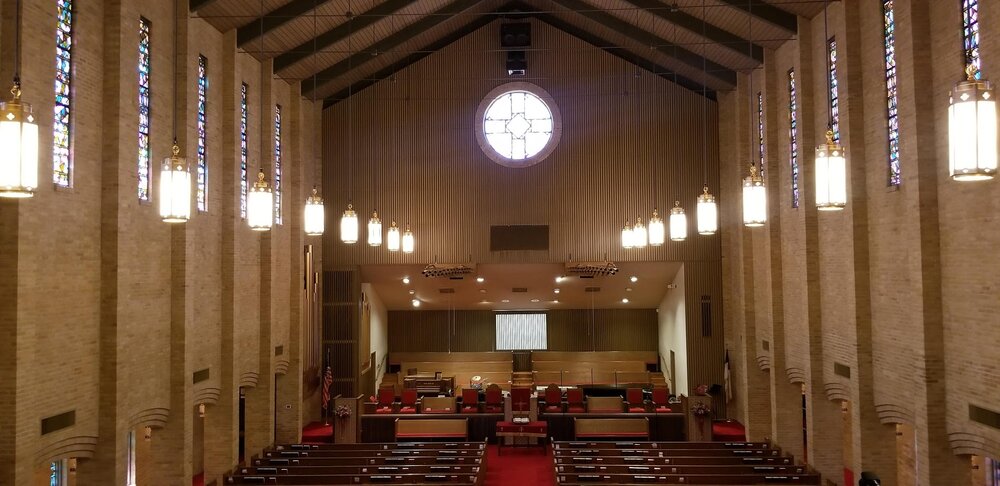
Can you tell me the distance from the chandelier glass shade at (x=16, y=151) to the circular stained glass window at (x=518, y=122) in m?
17.8

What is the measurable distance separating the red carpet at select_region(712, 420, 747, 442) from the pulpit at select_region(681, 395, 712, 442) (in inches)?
44.9

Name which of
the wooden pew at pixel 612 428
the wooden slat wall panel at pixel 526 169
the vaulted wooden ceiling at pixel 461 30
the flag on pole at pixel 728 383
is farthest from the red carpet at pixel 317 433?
the flag on pole at pixel 728 383

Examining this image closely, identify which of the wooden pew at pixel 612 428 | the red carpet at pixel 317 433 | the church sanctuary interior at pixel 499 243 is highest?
the church sanctuary interior at pixel 499 243

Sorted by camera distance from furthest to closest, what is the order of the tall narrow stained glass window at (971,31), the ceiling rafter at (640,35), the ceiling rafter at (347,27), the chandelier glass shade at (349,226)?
the ceiling rafter at (640,35), the ceiling rafter at (347,27), the chandelier glass shade at (349,226), the tall narrow stained glass window at (971,31)

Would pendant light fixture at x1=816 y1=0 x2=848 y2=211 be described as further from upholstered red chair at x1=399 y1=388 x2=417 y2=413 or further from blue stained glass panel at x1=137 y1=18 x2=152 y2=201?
upholstered red chair at x1=399 y1=388 x2=417 y2=413

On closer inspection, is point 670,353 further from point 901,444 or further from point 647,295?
point 901,444

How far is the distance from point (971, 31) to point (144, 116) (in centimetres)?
1272

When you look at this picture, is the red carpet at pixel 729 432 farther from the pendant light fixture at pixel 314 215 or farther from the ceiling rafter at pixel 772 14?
the pendant light fixture at pixel 314 215

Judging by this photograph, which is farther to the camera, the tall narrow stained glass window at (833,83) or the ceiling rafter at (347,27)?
the ceiling rafter at (347,27)

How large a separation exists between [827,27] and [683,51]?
540cm

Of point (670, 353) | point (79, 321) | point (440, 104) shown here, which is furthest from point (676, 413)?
point (79, 321)

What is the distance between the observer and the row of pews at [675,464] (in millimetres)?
13250

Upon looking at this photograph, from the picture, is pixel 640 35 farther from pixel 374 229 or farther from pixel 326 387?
pixel 326 387

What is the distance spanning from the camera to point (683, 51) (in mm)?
20578
